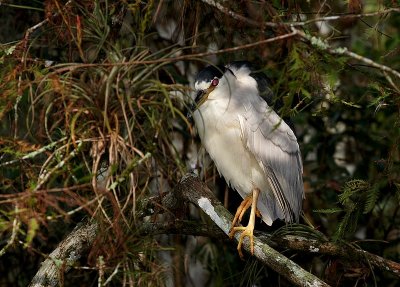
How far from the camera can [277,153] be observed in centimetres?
349

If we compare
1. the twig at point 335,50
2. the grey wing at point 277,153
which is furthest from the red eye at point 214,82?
the twig at point 335,50

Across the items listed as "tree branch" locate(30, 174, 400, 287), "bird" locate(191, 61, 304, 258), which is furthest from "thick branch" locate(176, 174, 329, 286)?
"bird" locate(191, 61, 304, 258)

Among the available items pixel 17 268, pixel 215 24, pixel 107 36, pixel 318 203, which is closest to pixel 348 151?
pixel 318 203

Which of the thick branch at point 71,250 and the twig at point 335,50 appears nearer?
the twig at point 335,50

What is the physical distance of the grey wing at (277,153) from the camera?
3.37m

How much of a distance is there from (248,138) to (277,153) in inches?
7.9

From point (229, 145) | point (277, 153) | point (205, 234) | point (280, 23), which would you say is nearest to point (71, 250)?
point (205, 234)

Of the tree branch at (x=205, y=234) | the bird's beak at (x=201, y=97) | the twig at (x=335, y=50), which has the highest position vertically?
the twig at (x=335, y=50)

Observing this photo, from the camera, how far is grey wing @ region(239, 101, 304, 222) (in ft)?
11.0

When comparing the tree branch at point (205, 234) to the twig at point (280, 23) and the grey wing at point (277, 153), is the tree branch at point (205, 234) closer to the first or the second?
the grey wing at point (277, 153)

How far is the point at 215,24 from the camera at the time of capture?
3406 mm

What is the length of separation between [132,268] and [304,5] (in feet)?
4.18

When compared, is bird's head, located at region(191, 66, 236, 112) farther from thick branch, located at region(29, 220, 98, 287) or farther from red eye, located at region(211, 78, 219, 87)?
thick branch, located at region(29, 220, 98, 287)

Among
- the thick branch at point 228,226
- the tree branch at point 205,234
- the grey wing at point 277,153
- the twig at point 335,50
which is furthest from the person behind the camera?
the grey wing at point 277,153
